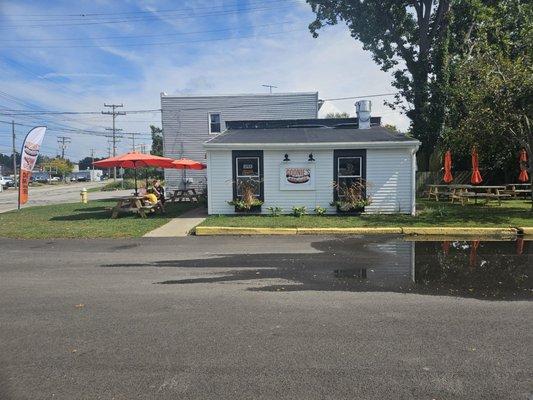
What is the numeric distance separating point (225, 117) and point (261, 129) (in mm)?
9137

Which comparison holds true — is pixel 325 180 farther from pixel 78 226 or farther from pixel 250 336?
pixel 250 336

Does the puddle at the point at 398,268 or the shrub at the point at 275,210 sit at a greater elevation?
the shrub at the point at 275,210

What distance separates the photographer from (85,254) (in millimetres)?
9234

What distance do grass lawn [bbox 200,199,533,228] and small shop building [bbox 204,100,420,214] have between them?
697 millimetres

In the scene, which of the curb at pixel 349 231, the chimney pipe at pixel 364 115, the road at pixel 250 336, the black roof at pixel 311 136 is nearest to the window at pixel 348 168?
the black roof at pixel 311 136

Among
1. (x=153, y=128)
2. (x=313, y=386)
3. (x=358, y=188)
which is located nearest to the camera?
(x=313, y=386)

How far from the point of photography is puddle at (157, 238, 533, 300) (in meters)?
6.24

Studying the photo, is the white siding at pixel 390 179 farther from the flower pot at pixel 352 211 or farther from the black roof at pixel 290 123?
the black roof at pixel 290 123

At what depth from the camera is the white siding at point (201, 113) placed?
90.3ft

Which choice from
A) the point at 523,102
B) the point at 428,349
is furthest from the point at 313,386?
the point at 523,102

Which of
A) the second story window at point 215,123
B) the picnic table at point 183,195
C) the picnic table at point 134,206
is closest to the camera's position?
the picnic table at point 134,206

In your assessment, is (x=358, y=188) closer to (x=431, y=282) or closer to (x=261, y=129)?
(x=261, y=129)

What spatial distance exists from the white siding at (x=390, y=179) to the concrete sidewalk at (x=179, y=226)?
5932 mm

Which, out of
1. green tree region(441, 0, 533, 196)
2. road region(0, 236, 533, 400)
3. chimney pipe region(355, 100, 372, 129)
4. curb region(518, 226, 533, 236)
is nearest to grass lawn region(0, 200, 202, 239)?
road region(0, 236, 533, 400)
